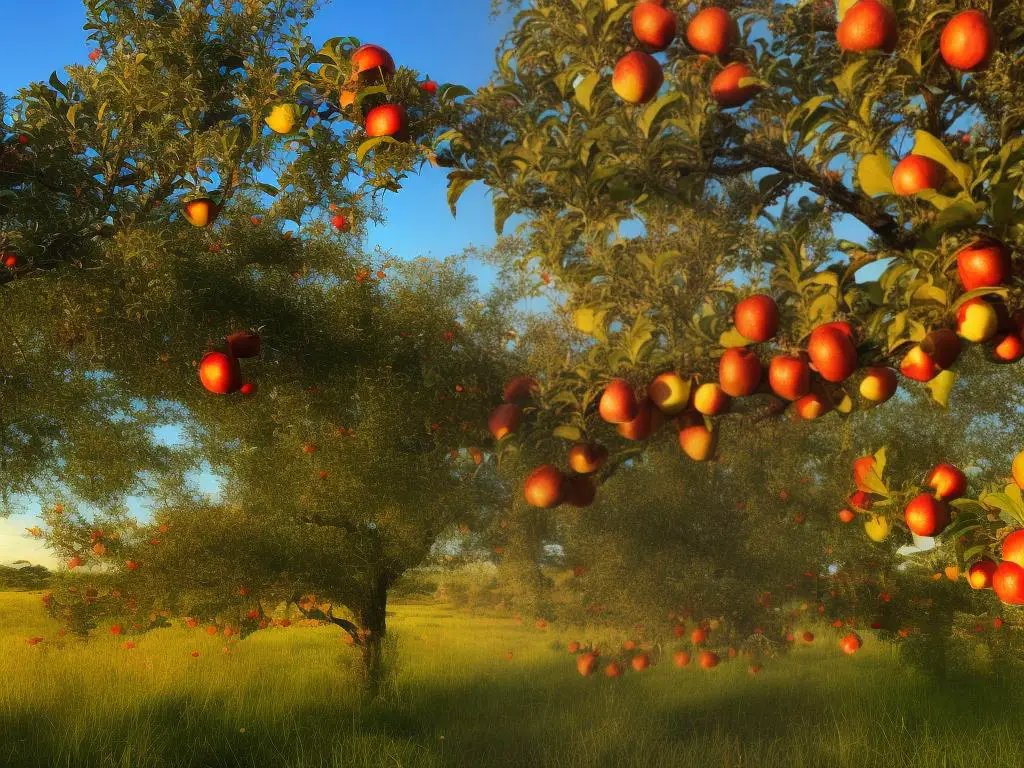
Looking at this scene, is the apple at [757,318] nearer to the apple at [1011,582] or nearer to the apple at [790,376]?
the apple at [790,376]

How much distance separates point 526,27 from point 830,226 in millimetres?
2026

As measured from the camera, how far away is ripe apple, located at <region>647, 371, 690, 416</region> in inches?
141

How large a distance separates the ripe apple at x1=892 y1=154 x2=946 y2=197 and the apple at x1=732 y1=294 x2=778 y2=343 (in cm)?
70

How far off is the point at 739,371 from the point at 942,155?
117 centimetres

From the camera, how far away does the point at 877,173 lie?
3.12 meters

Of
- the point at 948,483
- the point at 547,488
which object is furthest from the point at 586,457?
the point at 948,483

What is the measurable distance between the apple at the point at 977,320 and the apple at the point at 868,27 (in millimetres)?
1169

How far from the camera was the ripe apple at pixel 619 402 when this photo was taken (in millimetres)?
3455

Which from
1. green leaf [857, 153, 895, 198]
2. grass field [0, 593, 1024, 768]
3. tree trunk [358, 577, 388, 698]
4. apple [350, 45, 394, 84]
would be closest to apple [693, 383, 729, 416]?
green leaf [857, 153, 895, 198]

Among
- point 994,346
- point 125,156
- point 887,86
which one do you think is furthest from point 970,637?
point 125,156

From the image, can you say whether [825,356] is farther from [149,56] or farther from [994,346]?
[149,56]

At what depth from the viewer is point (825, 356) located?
3.20 m

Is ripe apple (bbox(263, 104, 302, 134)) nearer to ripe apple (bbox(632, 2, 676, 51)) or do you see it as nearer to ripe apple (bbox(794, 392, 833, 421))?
ripe apple (bbox(632, 2, 676, 51))

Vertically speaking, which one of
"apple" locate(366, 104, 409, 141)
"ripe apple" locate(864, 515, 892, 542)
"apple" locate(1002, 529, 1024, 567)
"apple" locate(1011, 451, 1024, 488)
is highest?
"apple" locate(366, 104, 409, 141)
